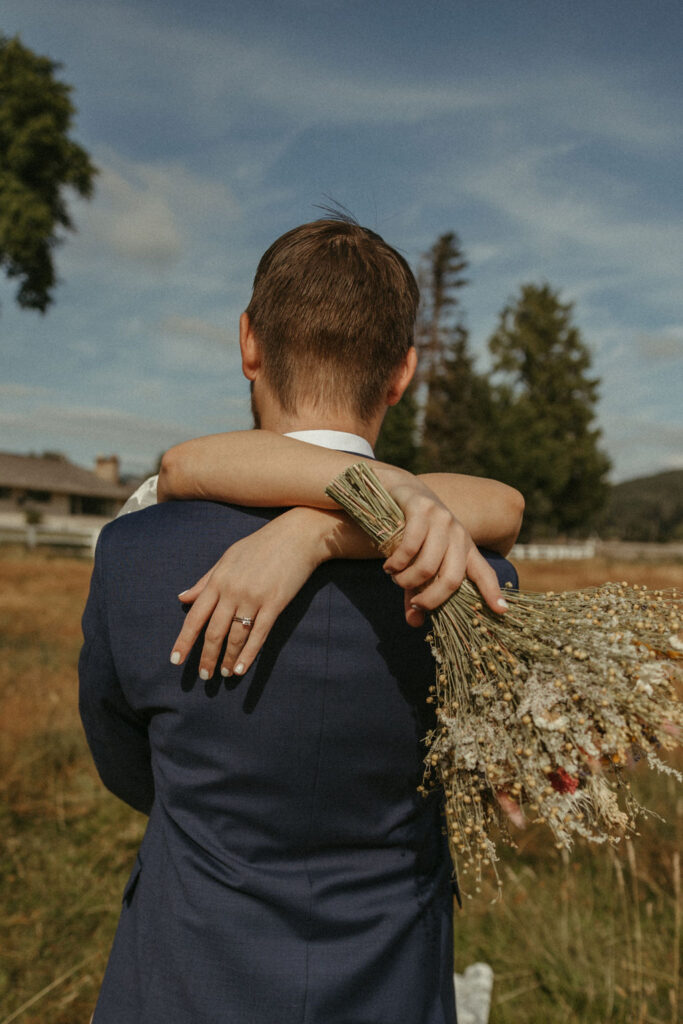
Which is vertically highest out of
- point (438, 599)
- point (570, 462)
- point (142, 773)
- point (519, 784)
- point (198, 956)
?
point (570, 462)

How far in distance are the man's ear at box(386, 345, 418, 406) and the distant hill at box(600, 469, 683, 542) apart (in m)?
51.0

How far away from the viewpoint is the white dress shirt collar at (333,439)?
5.21ft

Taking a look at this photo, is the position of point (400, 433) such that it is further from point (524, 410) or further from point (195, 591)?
point (195, 591)

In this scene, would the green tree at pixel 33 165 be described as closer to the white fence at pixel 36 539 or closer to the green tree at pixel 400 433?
the white fence at pixel 36 539

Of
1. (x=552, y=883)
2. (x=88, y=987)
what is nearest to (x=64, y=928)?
(x=88, y=987)

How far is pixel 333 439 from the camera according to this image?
159cm

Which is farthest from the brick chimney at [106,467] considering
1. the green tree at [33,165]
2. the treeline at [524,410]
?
the green tree at [33,165]

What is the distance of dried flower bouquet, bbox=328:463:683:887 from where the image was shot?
51.2 inches

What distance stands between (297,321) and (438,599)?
71 centimetres

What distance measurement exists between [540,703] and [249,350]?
1027mm

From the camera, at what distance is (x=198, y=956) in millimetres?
1469

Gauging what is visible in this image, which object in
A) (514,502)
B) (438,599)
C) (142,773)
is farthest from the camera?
(142,773)

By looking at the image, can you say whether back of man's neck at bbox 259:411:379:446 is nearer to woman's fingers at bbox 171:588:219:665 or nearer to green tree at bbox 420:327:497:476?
woman's fingers at bbox 171:588:219:665

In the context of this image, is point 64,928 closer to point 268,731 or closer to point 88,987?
point 88,987
